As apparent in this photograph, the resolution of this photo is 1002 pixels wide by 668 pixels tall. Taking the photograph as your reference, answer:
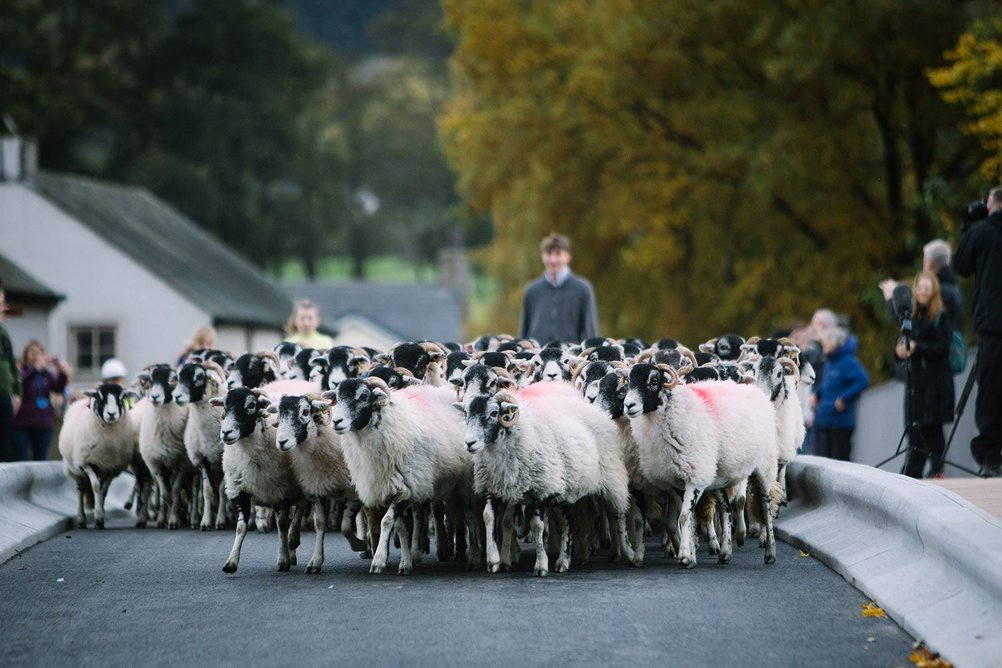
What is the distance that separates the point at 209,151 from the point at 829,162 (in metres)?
42.3

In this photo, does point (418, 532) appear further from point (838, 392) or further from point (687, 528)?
point (838, 392)

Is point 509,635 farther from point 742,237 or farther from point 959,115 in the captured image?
point 742,237

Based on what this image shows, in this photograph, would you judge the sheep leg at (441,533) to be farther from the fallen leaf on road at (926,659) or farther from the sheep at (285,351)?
the fallen leaf on road at (926,659)

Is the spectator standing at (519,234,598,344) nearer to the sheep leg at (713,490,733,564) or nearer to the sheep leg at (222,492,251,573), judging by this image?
the sheep leg at (713,490,733,564)

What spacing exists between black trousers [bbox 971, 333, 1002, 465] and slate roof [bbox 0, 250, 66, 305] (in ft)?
88.5

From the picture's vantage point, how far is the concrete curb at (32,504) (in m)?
16.1

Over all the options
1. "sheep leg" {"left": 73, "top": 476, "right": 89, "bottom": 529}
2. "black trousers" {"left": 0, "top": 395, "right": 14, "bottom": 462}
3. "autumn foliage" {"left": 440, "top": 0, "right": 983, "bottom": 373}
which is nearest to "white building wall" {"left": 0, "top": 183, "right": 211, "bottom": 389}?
"autumn foliage" {"left": 440, "top": 0, "right": 983, "bottom": 373}

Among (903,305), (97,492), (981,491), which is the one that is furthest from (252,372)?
(981,491)

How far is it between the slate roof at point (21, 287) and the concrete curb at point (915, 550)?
27236mm

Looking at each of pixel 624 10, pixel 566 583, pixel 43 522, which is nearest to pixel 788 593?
pixel 566 583

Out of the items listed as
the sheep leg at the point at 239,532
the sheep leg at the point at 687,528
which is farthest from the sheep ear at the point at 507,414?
the sheep leg at the point at 239,532

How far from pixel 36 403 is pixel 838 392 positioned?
1028 centimetres

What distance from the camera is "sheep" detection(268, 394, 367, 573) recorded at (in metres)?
14.3

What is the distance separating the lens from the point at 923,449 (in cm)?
1656
